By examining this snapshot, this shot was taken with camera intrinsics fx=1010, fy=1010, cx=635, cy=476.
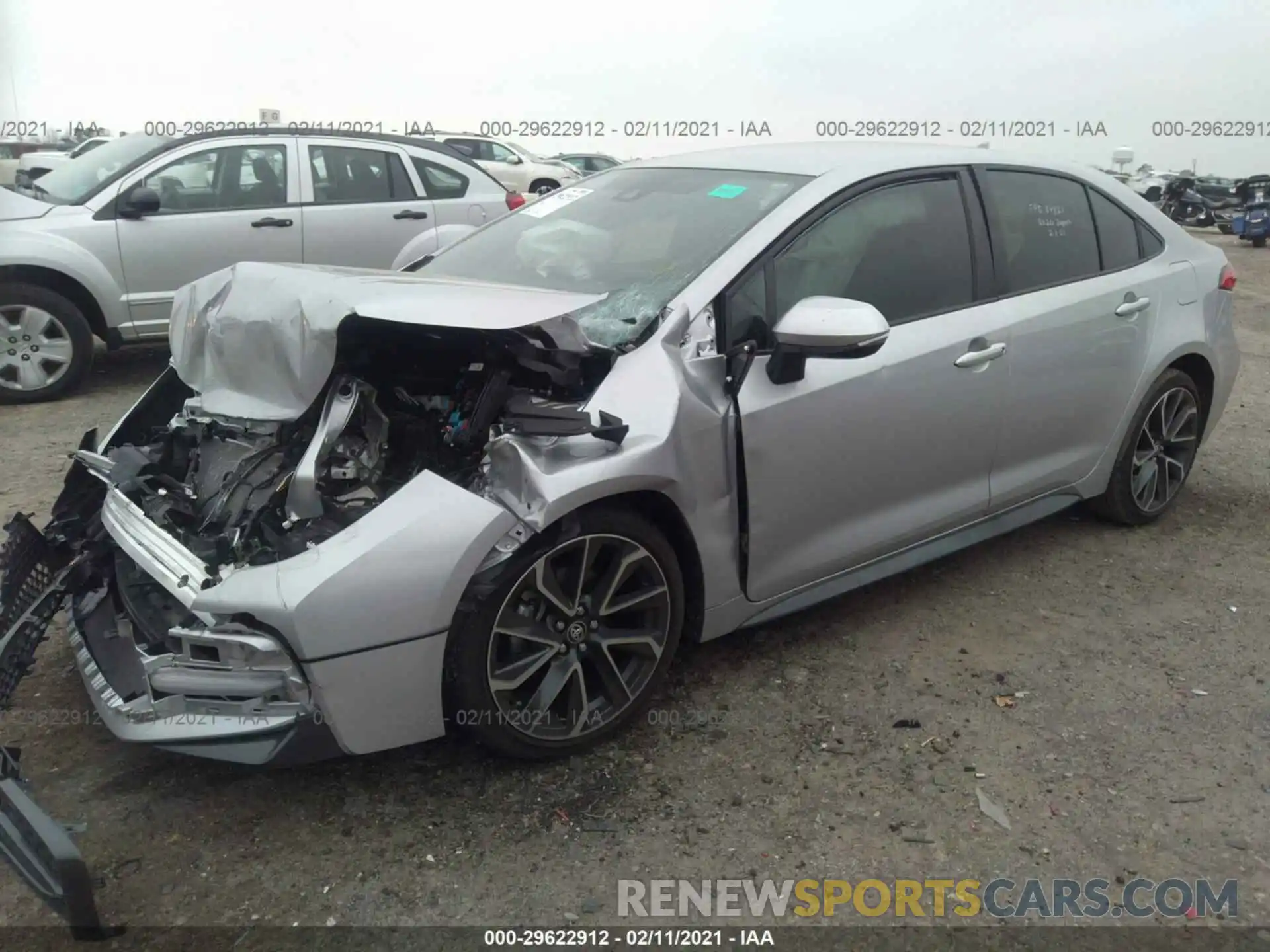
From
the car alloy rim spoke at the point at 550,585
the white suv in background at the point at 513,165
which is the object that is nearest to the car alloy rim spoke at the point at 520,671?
the car alloy rim spoke at the point at 550,585

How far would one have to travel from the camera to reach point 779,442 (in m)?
2.89

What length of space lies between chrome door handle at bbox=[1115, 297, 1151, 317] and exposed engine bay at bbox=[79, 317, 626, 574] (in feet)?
7.50

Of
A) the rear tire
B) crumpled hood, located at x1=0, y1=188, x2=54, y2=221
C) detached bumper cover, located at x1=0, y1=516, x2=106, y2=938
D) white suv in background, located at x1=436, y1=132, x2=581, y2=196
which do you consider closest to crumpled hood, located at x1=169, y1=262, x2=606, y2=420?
detached bumper cover, located at x1=0, y1=516, x2=106, y2=938

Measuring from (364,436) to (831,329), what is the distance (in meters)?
1.26

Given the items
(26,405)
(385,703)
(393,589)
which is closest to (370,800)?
(385,703)

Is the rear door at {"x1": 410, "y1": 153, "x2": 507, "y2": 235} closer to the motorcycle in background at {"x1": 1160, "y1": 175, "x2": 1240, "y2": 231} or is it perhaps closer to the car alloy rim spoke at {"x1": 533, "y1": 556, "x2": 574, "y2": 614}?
the car alloy rim spoke at {"x1": 533, "y1": 556, "x2": 574, "y2": 614}

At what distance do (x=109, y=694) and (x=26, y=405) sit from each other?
15.1 ft

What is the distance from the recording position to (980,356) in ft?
11.1

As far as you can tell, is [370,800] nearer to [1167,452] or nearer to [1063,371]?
[1063,371]

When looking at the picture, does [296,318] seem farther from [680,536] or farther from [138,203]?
[138,203]

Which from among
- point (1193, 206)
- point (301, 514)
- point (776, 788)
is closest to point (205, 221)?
point (301, 514)

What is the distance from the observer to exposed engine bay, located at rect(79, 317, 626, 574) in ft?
8.01

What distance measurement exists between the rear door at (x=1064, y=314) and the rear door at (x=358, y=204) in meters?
4.73

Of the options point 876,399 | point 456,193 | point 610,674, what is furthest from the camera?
point 456,193
